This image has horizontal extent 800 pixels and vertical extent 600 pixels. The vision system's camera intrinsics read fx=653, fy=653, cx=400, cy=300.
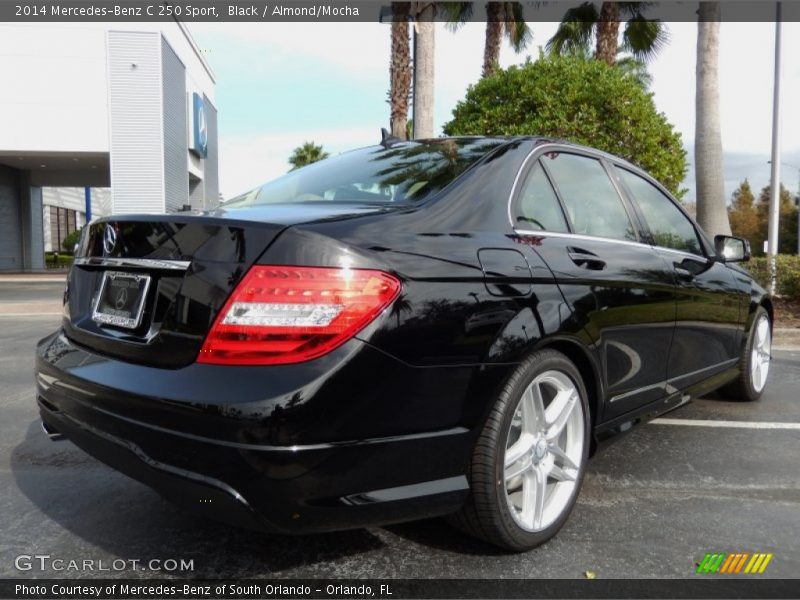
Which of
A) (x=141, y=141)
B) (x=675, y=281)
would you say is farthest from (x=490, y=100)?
(x=141, y=141)

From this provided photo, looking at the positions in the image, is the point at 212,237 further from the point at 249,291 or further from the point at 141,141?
the point at 141,141

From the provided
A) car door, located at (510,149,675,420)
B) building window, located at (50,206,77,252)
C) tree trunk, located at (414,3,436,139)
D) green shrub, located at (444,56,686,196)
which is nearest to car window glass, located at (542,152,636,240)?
car door, located at (510,149,675,420)

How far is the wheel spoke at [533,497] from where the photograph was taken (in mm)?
2320

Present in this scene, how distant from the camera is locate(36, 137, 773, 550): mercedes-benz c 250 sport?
1793 mm

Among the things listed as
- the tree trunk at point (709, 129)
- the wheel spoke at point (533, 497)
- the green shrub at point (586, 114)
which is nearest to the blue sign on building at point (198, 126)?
the green shrub at point (586, 114)

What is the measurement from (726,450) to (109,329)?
3.18 metres

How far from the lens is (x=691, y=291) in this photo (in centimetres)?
340

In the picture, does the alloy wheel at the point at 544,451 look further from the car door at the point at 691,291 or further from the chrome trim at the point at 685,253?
the chrome trim at the point at 685,253

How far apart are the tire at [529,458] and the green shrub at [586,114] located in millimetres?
7029

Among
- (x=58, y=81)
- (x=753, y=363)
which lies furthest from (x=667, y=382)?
(x=58, y=81)

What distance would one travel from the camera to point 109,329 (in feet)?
7.15

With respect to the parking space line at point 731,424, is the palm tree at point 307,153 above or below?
above

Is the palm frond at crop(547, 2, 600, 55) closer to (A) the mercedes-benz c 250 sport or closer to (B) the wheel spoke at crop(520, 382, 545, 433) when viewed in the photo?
(A) the mercedes-benz c 250 sport
